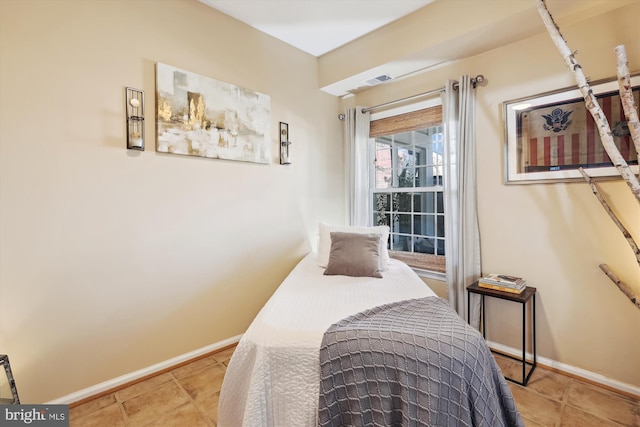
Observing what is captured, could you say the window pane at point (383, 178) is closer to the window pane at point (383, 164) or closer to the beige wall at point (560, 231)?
the window pane at point (383, 164)

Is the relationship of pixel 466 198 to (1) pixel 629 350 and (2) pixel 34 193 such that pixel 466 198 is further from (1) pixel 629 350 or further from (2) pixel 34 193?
(2) pixel 34 193

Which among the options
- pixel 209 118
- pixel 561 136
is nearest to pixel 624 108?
pixel 561 136

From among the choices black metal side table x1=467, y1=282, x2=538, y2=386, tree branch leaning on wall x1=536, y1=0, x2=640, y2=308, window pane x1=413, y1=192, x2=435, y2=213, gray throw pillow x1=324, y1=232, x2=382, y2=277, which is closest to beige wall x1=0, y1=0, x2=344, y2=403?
gray throw pillow x1=324, y1=232, x2=382, y2=277

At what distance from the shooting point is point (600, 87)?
1.99 metres

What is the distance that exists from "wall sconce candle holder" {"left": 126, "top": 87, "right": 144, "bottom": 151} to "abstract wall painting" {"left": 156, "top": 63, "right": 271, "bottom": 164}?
12cm

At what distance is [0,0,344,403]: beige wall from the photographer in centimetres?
171

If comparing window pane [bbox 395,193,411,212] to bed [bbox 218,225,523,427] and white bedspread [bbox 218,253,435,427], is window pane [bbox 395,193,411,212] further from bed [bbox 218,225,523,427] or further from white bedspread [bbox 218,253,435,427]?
white bedspread [bbox 218,253,435,427]

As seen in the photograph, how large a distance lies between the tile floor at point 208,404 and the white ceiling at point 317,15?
293 cm

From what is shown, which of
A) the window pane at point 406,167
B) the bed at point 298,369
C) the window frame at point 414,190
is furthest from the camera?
the window pane at point 406,167

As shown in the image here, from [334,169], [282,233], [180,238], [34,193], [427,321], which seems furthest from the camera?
[334,169]

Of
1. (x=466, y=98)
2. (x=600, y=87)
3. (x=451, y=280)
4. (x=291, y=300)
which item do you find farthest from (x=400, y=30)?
(x=291, y=300)

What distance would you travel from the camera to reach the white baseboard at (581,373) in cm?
193

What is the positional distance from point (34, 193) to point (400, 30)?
9.60ft

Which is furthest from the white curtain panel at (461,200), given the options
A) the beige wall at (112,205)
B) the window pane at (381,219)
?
the beige wall at (112,205)
